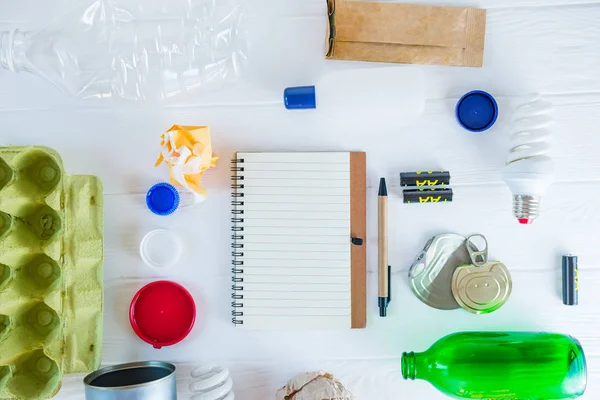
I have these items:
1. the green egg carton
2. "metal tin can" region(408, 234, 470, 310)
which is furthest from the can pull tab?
the green egg carton

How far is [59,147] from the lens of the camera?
3.16ft

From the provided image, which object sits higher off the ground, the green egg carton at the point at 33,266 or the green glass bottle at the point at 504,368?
the green egg carton at the point at 33,266

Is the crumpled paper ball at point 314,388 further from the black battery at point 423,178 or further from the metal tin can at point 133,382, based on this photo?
the black battery at point 423,178

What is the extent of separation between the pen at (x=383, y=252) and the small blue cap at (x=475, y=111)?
0.57ft

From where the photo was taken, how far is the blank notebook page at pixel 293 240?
3.10ft

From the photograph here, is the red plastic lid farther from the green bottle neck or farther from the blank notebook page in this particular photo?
the green bottle neck

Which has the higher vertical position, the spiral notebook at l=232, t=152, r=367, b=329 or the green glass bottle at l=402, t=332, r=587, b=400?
the spiral notebook at l=232, t=152, r=367, b=329

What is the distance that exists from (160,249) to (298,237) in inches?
9.4

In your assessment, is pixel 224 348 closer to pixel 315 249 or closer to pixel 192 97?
pixel 315 249

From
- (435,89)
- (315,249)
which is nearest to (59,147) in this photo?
(315,249)

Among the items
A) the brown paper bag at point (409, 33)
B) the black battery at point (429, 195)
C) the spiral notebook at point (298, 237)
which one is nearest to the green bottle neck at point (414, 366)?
the spiral notebook at point (298, 237)

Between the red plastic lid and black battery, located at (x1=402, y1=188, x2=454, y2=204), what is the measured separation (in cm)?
41

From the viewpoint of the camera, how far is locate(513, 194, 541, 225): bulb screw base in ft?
2.96

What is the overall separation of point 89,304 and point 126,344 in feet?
0.35
